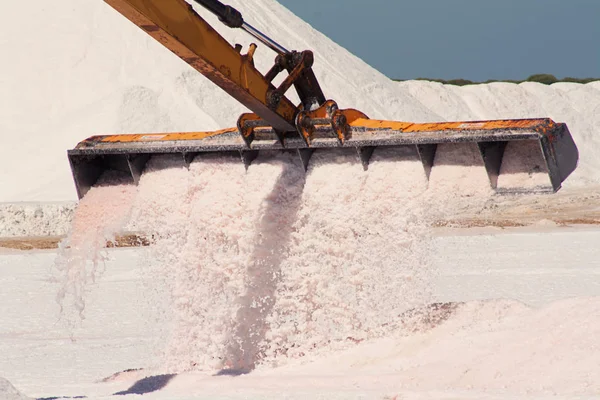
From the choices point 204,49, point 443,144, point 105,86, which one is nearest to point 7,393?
point 204,49

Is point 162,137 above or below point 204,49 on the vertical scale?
below

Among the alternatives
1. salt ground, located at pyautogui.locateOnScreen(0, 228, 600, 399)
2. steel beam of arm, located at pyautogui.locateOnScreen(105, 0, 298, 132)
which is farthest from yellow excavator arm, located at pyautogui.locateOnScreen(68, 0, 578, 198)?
salt ground, located at pyautogui.locateOnScreen(0, 228, 600, 399)

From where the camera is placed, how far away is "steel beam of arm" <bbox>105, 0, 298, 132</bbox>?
15.1ft

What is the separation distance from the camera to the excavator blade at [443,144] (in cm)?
541

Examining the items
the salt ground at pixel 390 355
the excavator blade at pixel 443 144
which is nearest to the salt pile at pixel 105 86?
the salt ground at pixel 390 355

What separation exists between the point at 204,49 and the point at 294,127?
39.7 inches

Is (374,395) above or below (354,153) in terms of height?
below

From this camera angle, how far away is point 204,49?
504 centimetres

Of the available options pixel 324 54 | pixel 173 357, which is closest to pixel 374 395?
pixel 173 357

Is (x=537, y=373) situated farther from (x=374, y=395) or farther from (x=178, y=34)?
(x=178, y=34)

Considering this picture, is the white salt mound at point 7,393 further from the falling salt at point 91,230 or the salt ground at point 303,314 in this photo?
the falling salt at point 91,230

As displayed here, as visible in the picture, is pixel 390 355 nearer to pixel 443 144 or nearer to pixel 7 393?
pixel 443 144

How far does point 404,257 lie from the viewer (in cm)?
570

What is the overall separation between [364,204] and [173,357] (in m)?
1.72
